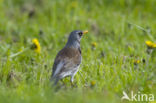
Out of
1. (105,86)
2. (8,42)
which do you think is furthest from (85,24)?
(105,86)

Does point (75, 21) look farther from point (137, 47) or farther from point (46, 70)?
point (46, 70)

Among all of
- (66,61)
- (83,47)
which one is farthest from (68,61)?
(83,47)

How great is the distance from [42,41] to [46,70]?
82.3 inches

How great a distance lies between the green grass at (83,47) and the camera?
4434 mm

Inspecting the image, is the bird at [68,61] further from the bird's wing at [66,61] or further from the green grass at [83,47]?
the green grass at [83,47]

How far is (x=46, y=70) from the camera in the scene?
5.73 m

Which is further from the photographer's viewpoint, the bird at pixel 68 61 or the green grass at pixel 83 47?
the bird at pixel 68 61

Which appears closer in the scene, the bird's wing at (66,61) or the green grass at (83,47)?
the green grass at (83,47)

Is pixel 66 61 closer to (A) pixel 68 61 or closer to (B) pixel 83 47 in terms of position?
(A) pixel 68 61

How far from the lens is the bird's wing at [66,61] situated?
4.88m

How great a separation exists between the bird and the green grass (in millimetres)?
193

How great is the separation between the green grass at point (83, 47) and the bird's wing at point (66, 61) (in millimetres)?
243

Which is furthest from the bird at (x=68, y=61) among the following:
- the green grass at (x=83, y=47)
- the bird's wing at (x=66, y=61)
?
the green grass at (x=83, y=47)

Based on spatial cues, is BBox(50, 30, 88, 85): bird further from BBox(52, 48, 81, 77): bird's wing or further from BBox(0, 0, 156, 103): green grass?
BBox(0, 0, 156, 103): green grass
